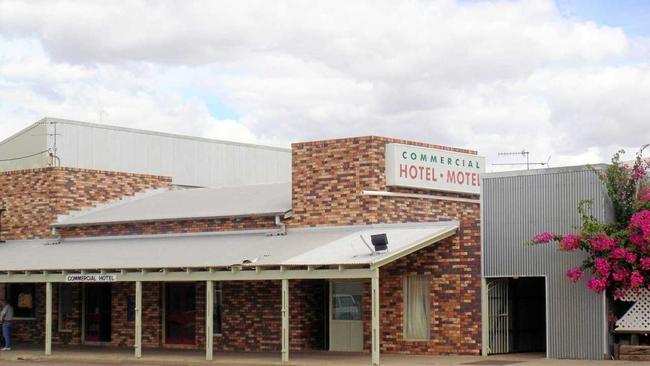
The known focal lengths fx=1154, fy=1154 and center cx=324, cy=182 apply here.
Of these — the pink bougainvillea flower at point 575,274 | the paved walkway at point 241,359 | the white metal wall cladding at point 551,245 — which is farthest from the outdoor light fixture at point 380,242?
the pink bougainvillea flower at point 575,274

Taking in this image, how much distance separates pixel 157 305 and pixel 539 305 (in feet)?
35.1

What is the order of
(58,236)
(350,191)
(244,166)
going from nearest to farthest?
(350,191), (58,236), (244,166)

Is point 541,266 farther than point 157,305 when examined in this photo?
No

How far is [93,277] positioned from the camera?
28656 millimetres

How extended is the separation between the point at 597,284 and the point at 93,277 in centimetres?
1246

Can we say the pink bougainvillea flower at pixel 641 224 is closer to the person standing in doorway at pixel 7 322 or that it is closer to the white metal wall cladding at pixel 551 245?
the white metal wall cladding at pixel 551 245

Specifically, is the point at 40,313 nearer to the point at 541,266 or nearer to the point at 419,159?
the point at 419,159

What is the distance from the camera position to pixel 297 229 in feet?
→ 95.8

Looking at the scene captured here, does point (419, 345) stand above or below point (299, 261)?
below

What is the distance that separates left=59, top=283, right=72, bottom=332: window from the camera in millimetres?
34219

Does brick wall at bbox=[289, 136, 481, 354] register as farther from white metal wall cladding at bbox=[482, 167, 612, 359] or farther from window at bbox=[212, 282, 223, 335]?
window at bbox=[212, 282, 223, 335]

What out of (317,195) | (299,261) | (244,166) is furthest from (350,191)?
(244,166)

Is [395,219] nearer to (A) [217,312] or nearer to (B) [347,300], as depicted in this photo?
(B) [347,300]

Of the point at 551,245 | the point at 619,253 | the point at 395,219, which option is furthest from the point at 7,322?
the point at 619,253
